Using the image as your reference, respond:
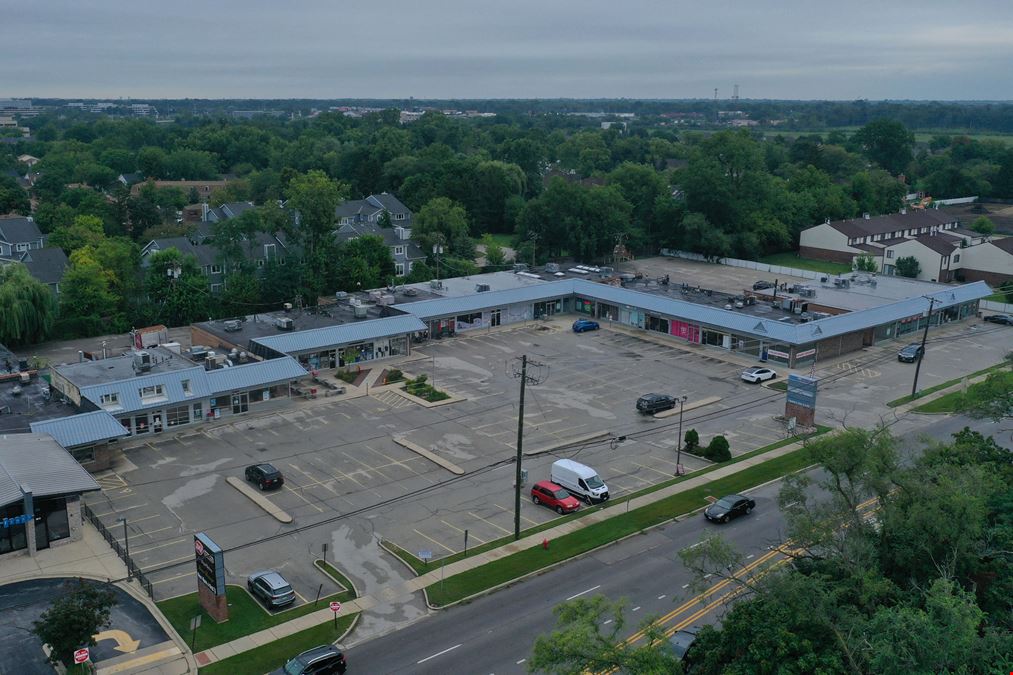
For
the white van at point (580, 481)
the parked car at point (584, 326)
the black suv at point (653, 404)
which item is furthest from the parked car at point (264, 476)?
the parked car at point (584, 326)

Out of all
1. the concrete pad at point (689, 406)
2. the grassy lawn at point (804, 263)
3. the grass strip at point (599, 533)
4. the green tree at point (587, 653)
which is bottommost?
the grass strip at point (599, 533)

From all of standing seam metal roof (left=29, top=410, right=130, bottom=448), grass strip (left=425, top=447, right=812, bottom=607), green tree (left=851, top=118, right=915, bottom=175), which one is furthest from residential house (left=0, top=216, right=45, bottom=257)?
green tree (left=851, top=118, right=915, bottom=175)

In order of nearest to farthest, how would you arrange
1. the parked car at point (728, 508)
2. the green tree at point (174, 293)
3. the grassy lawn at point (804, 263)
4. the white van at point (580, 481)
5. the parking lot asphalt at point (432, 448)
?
the parking lot asphalt at point (432, 448) → the parked car at point (728, 508) → the white van at point (580, 481) → the green tree at point (174, 293) → the grassy lawn at point (804, 263)

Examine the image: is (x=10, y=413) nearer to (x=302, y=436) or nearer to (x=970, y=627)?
(x=302, y=436)

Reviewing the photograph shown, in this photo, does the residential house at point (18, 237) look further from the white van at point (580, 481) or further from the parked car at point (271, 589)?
the white van at point (580, 481)

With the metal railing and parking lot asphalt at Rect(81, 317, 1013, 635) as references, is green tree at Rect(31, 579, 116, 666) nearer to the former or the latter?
the metal railing

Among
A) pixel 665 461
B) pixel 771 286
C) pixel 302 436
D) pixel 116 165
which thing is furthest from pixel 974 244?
pixel 116 165

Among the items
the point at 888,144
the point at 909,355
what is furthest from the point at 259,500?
the point at 888,144
